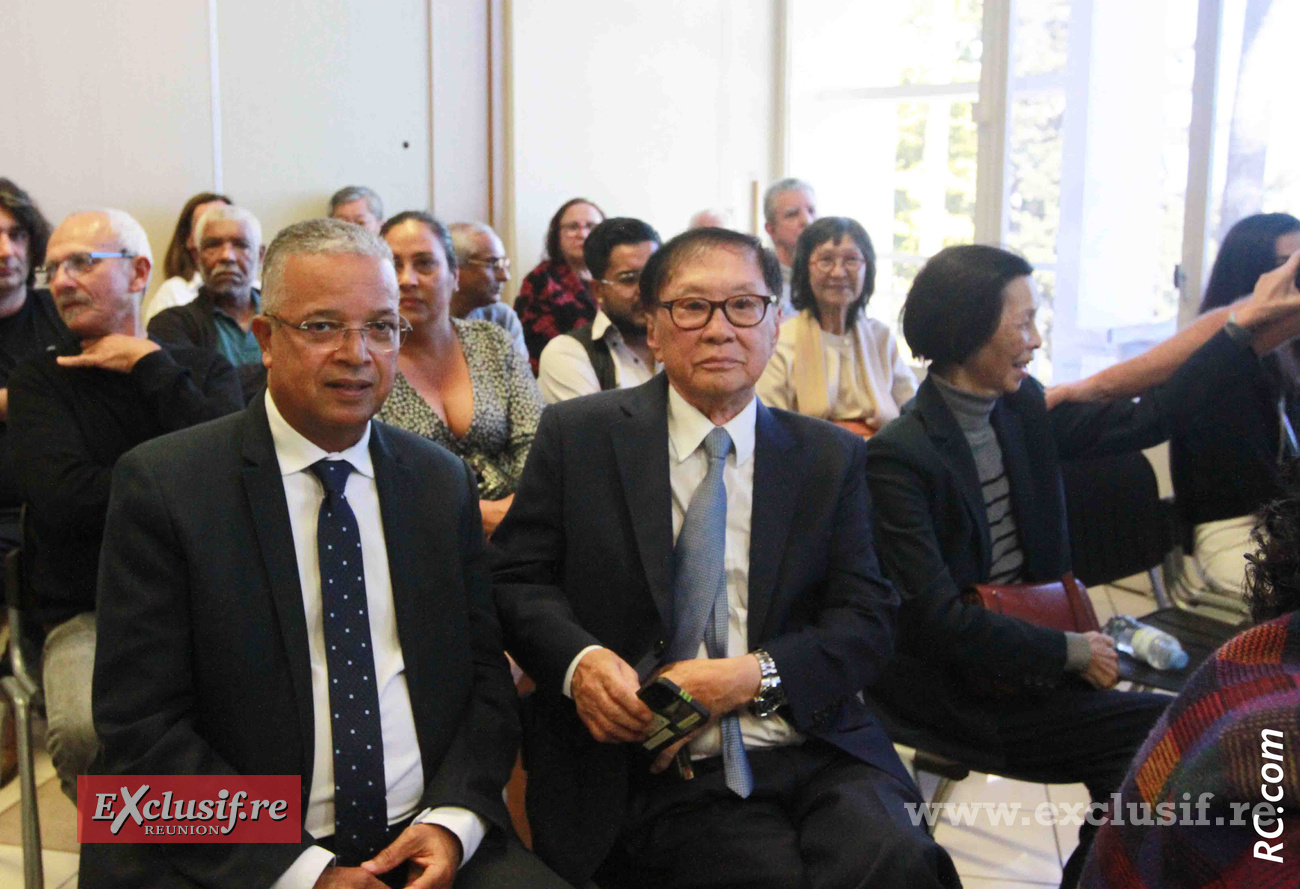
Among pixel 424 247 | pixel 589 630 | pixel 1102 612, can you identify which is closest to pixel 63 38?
pixel 424 247

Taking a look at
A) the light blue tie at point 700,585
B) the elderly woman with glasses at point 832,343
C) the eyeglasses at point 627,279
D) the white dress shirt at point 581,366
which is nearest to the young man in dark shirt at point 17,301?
the white dress shirt at point 581,366

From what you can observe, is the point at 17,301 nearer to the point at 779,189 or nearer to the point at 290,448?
the point at 290,448

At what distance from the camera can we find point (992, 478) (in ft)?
7.45

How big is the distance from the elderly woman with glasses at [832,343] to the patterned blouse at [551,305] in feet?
3.78

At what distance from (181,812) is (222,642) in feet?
0.72

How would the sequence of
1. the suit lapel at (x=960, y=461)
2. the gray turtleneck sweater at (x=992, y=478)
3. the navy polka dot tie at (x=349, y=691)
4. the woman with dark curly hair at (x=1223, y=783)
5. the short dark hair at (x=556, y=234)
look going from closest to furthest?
the woman with dark curly hair at (x=1223, y=783), the navy polka dot tie at (x=349, y=691), the suit lapel at (x=960, y=461), the gray turtleneck sweater at (x=992, y=478), the short dark hair at (x=556, y=234)

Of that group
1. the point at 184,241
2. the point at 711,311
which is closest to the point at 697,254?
the point at 711,311

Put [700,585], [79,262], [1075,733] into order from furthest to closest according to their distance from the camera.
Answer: [79,262] < [1075,733] < [700,585]

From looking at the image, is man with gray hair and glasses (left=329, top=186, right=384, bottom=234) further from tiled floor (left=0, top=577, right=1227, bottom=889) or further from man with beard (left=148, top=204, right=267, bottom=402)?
tiled floor (left=0, top=577, right=1227, bottom=889)

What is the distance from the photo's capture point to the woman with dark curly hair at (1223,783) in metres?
0.84

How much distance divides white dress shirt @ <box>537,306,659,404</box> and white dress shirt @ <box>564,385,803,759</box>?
146 cm

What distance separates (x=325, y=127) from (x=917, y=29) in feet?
13.4

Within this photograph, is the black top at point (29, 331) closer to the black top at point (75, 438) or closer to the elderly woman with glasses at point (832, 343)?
the black top at point (75, 438)

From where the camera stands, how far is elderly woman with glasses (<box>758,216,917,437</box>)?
3.94 metres
